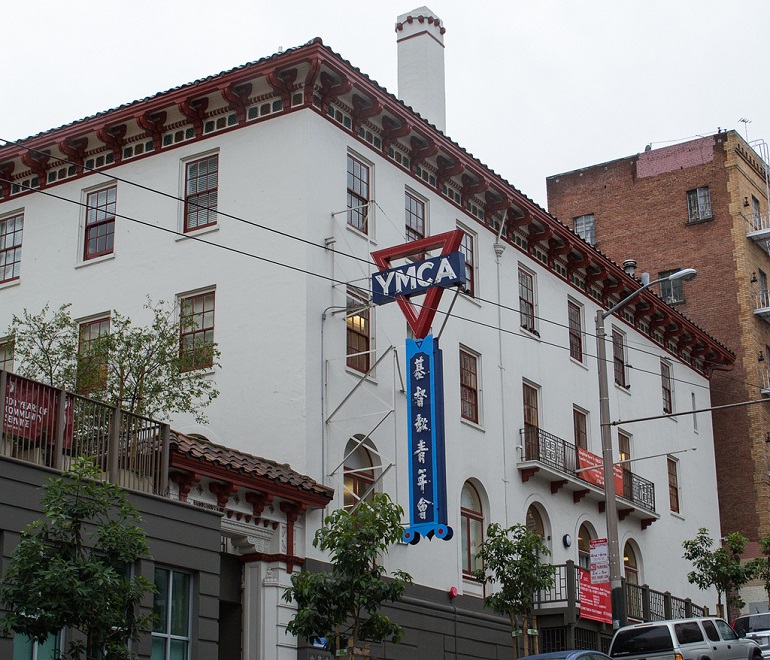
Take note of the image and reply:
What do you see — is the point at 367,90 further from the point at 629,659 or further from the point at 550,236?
the point at 629,659

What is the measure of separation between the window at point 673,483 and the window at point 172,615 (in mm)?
25688

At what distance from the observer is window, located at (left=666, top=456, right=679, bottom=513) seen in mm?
44091

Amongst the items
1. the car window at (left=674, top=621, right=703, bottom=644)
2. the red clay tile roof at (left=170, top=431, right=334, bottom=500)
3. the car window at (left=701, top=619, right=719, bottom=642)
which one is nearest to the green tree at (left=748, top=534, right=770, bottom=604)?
the car window at (left=701, top=619, right=719, bottom=642)

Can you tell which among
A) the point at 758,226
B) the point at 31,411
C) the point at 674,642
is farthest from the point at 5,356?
the point at 758,226

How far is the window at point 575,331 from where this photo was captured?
1538 inches

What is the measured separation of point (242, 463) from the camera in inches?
970

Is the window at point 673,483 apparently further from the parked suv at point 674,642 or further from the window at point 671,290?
the parked suv at point 674,642

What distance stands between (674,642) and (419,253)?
963cm

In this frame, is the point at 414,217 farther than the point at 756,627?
No

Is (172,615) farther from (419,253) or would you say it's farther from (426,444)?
(419,253)

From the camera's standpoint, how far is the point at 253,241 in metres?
28.7

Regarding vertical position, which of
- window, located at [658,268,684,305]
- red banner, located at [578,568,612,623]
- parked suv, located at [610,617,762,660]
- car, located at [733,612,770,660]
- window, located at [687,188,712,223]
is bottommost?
parked suv, located at [610,617,762,660]

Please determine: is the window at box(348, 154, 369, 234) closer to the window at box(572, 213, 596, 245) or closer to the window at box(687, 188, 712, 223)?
the window at box(687, 188, 712, 223)

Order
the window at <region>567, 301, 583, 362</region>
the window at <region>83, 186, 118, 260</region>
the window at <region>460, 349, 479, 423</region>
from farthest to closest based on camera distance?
the window at <region>567, 301, 583, 362</region>, the window at <region>460, 349, 479, 423</region>, the window at <region>83, 186, 118, 260</region>
